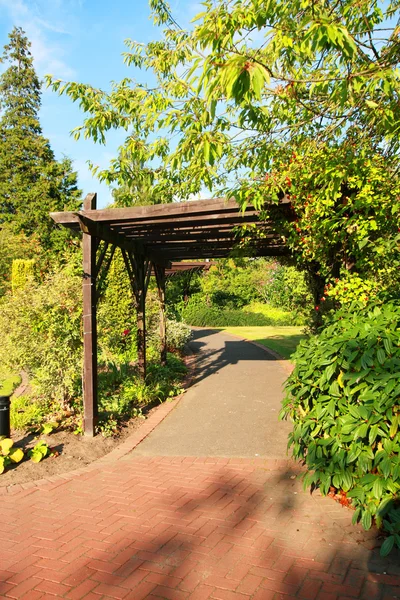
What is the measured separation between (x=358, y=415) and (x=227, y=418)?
362 centimetres

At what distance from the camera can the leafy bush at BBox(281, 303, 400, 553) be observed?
2889 mm

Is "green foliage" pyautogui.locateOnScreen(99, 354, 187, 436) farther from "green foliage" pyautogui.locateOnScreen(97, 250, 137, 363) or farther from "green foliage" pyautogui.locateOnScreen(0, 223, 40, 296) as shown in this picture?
"green foliage" pyautogui.locateOnScreen(0, 223, 40, 296)

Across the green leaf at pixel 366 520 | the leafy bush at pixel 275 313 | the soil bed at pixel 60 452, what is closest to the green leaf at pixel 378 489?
the green leaf at pixel 366 520

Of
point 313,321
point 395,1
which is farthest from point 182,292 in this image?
point 395,1

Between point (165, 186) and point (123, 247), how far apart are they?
4.25 feet

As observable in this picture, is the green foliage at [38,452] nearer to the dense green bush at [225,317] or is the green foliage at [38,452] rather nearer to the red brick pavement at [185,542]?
the red brick pavement at [185,542]

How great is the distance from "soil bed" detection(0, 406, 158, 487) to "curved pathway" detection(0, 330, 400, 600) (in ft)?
0.56

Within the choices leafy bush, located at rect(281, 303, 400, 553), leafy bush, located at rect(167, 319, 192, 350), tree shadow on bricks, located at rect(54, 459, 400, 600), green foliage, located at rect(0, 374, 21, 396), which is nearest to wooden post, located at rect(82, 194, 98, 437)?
tree shadow on bricks, located at rect(54, 459, 400, 600)

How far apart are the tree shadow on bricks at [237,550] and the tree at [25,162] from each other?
25.0m

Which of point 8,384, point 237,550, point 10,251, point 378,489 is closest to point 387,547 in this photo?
point 378,489

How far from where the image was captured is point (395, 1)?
4738mm

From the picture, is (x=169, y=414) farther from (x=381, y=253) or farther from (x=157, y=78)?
(x=157, y=78)

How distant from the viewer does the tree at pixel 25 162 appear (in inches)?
1094

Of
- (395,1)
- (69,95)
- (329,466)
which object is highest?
(395,1)
